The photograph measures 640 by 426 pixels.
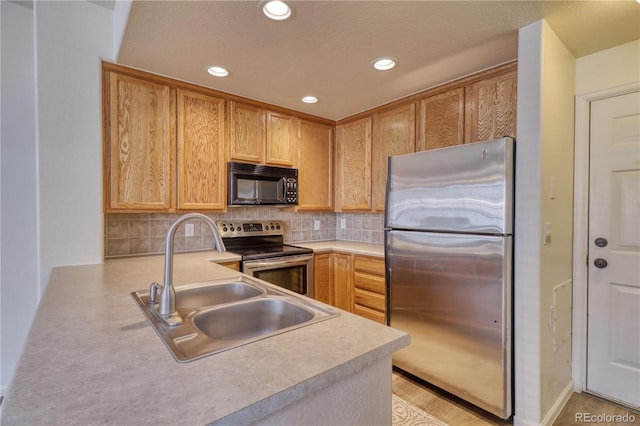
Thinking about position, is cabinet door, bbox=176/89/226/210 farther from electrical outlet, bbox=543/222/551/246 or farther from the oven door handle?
electrical outlet, bbox=543/222/551/246

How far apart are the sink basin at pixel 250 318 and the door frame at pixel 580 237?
200 centimetres

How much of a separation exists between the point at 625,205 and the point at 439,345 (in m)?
1.45

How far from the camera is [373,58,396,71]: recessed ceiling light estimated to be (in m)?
2.06

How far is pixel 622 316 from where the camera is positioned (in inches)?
76.8

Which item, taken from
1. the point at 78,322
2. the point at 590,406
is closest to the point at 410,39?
the point at 78,322

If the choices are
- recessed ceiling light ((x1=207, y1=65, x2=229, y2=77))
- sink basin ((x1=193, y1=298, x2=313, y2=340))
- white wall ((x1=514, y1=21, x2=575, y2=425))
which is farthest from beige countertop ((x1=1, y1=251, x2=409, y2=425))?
recessed ceiling light ((x1=207, y1=65, x2=229, y2=77))

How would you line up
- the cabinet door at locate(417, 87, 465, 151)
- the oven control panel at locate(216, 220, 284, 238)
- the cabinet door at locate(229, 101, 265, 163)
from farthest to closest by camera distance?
1. the oven control panel at locate(216, 220, 284, 238)
2. the cabinet door at locate(229, 101, 265, 163)
3. the cabinet door at locate(417, 87, 465, 151)

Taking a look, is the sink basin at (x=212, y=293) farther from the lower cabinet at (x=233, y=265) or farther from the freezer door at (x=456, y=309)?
the freezer door at (x=456, y=309)

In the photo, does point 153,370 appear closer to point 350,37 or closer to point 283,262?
point 350,37

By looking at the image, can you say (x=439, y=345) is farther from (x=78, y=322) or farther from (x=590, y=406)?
(x=78, y=322)

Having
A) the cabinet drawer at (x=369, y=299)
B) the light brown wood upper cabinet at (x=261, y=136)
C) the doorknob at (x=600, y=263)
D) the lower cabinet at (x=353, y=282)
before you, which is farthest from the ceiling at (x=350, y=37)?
the cabinet drawer at (x=369, y=299)

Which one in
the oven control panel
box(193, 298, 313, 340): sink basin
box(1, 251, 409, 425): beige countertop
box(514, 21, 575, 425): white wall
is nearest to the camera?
box(1, 251, 409, 425): beige countertop

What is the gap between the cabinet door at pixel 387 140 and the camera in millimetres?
2723

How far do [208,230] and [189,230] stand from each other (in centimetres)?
17
